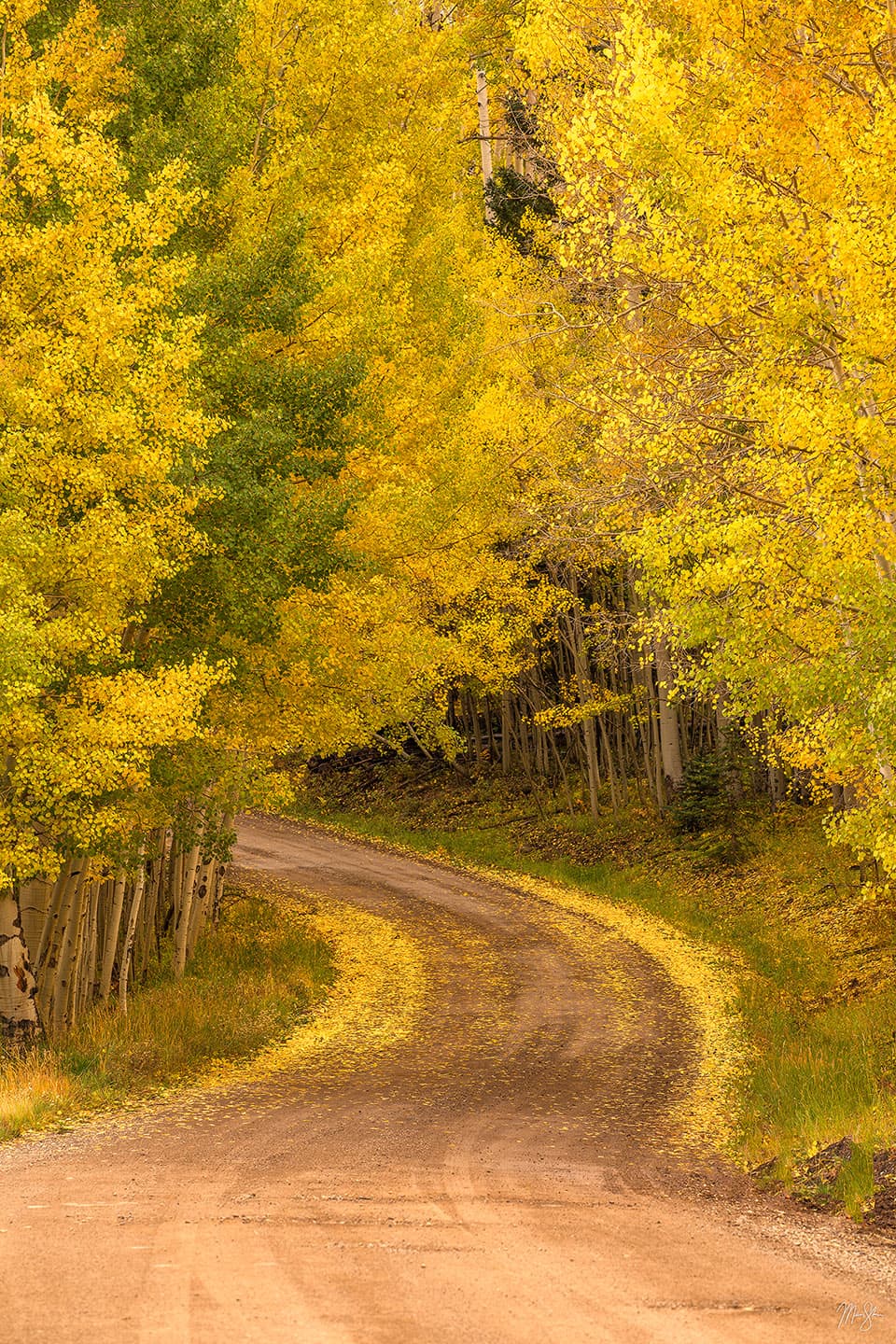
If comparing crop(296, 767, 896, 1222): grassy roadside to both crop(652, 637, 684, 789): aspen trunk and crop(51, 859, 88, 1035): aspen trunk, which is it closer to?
crop(652, 637, 684, 789): aspen trunk

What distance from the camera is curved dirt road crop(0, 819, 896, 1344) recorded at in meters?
6.32

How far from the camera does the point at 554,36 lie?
15117mm

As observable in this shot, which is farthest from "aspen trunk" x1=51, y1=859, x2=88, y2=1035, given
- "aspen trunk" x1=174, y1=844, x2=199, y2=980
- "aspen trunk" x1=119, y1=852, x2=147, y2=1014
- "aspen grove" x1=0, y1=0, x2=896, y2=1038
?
"aspen trunk" x1=174, y1=844, x2=199, y2=980

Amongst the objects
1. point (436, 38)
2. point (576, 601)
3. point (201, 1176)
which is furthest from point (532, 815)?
point (201, 1176)

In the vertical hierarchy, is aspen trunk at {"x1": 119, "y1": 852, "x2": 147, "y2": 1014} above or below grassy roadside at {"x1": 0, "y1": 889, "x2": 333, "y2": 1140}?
above

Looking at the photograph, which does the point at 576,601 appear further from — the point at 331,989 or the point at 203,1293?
the point at 203,1293

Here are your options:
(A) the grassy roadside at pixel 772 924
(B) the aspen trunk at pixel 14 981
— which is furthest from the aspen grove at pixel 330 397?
(A) the grassy roadside at pixel 772 924

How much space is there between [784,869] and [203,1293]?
16563mm

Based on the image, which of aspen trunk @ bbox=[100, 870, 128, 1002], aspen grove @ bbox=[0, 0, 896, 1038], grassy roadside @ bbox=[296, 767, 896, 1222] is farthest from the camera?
aspen trunk @ bbox=[100, 870, 128, 1002]

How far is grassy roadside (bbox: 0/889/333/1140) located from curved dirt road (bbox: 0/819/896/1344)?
635mm

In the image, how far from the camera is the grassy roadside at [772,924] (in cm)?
964

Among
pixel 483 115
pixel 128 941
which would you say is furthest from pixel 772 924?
pixel 483 115

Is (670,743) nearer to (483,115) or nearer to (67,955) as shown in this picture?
(67,955)

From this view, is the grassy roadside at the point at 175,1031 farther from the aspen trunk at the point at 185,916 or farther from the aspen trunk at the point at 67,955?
the aspen trunk at the point at 67,955
